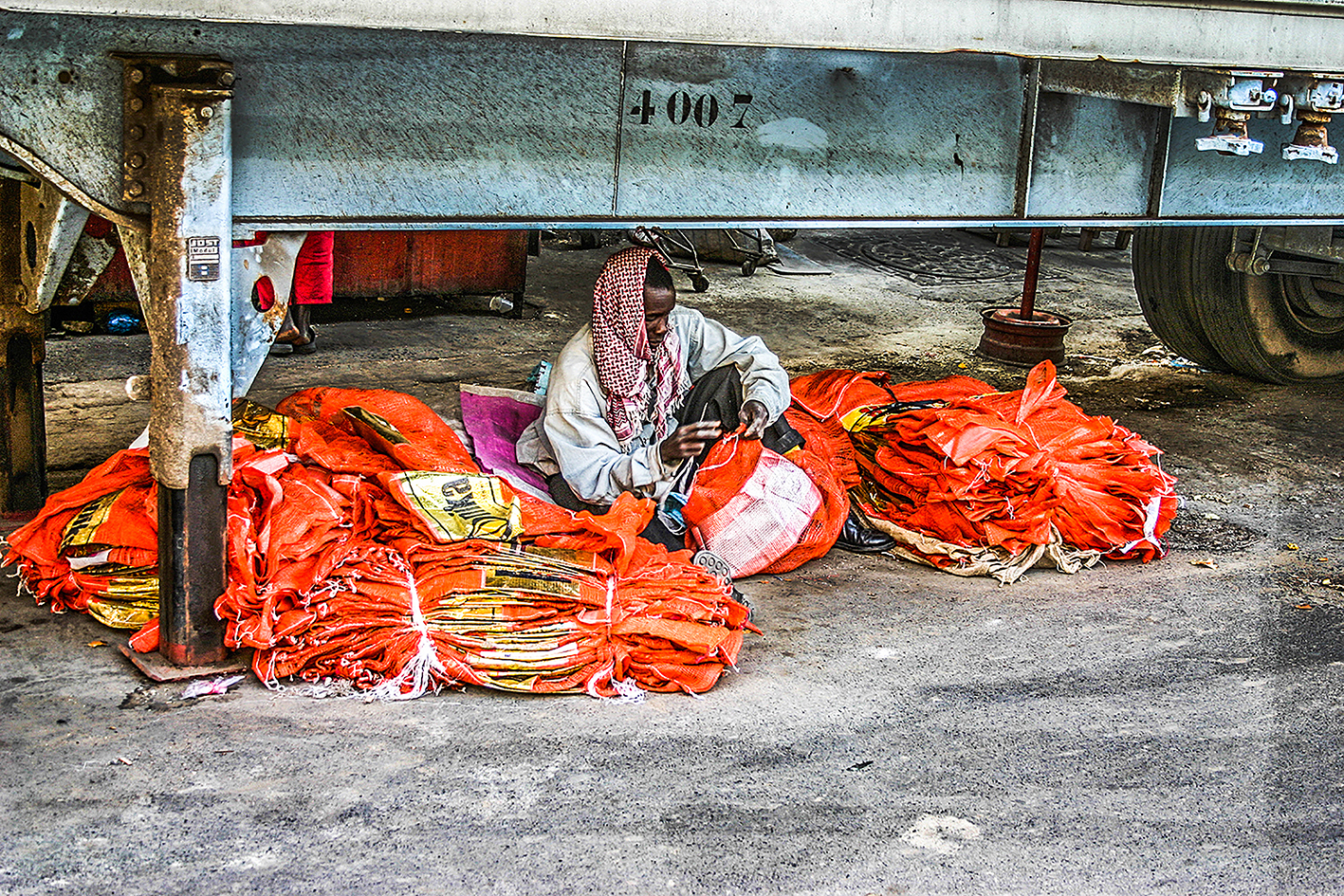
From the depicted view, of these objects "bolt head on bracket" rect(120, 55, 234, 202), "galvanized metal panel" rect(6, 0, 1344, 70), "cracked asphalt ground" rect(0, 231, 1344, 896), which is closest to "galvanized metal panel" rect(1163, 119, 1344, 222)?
"galvanized metal panel" rect(6, 0, 1344, 70)

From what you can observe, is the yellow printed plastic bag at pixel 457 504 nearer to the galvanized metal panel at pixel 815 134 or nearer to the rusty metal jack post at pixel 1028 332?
the galvanized metal panel at pixel 815 134

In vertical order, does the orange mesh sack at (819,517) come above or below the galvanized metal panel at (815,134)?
below

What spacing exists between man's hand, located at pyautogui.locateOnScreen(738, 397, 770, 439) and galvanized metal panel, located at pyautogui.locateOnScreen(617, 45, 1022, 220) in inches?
31.2

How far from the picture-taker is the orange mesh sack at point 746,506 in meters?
4.66

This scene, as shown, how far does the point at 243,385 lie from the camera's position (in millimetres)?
3729

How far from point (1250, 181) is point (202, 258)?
3.85 m

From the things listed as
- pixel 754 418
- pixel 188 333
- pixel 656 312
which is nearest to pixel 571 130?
pixel 656 312

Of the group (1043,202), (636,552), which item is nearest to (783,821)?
(636,552)

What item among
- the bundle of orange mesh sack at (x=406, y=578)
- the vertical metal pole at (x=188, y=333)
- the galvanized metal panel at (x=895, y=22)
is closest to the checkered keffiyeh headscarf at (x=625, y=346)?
the bundle of orange mesh sack at (x=406, y=578)

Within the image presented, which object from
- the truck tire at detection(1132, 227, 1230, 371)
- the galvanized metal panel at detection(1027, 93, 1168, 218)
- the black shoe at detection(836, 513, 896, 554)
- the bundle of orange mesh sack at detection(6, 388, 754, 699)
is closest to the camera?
the bundle of orange mesh sack at detection(6, 388, 754, 699)

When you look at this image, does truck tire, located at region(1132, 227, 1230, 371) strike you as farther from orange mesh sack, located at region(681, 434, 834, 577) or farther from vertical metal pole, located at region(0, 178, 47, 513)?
vertical metal pole, located at region(0, 178, 47, 513)

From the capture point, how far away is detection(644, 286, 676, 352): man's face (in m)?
4.65

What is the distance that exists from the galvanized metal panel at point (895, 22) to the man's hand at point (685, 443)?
1.45m

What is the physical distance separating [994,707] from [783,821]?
971 millimetres
